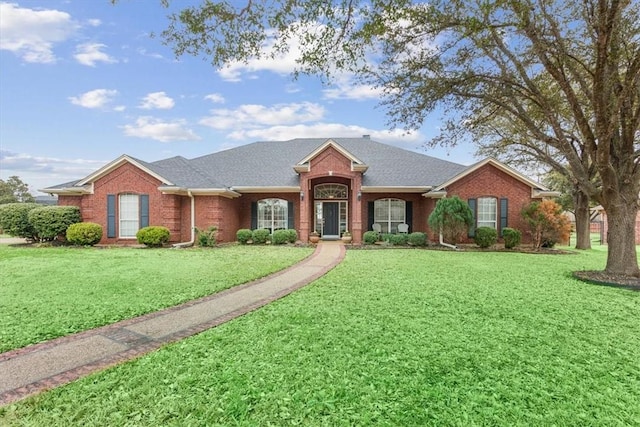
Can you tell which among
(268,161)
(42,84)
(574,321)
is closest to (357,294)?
(574,321)

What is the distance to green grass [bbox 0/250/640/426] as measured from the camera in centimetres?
314

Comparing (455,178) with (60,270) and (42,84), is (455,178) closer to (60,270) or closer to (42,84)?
(60,270)

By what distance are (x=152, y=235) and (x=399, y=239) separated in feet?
41.3

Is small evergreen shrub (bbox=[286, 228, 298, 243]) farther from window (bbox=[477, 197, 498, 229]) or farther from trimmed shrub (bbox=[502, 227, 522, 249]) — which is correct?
trimmed shrub (bbox=[502, 227, 522, 249])

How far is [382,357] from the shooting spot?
14.3 feet

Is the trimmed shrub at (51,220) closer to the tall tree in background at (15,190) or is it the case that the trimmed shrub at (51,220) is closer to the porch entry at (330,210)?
the porch entry at (330,210)

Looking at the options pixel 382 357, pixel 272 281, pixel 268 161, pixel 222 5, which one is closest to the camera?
pixel 382 357

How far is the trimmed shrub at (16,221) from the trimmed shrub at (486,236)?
23.2 meters

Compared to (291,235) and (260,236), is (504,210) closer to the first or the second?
(291,235)

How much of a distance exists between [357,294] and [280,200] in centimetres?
1380

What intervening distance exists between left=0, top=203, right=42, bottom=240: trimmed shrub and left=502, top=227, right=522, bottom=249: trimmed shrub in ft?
80.8

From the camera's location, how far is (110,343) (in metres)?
4.83

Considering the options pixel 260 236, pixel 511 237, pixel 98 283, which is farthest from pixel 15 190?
pixel 511 237

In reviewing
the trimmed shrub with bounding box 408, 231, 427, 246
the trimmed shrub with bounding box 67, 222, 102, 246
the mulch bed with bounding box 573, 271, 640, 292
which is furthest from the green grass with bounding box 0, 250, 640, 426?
the trimmed shrub with bounding box 67, 222, 102, 246
